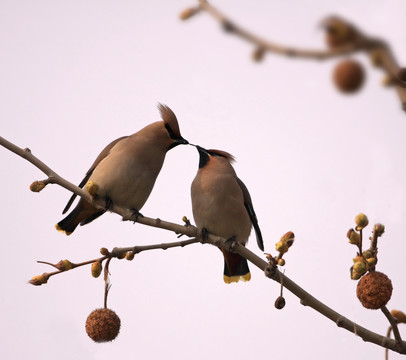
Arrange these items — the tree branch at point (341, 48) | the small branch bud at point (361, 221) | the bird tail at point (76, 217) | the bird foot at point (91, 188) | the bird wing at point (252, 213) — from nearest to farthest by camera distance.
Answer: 1. the tree branch at point (341, 48)
2. the small branch bud at point (361, 221)
3. the bird foot at point (91, 188)
4. the bird tail at point (76, 217)
5. the bird wing at point (252, 213)

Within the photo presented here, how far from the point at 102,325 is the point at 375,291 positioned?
3.47ft

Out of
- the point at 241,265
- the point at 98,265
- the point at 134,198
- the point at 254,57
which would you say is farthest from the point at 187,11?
the point at 241,265

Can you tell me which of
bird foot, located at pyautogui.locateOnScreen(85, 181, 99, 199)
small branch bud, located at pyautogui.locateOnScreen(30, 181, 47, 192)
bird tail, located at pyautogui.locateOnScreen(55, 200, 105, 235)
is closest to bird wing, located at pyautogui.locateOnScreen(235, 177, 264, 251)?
bird tail, located at pyautogui.locateOnScreen(55, 200, 105, 235)

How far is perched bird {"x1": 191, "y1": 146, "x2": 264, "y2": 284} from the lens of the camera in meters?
3.60

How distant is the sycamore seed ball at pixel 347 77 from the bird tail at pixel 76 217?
119 inches

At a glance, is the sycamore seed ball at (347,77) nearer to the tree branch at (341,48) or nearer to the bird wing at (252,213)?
the tree branch at (341,48)

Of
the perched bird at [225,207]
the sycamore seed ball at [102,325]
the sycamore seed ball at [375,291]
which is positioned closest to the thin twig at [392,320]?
the sycamore seed ball at [375,291]

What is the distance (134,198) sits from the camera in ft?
11.2

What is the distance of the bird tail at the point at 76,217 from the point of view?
357cm

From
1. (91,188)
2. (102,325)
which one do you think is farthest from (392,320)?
(91,188)

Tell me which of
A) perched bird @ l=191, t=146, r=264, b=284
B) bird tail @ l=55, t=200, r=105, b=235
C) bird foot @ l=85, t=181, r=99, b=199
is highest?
perched bird @ l=191, t=146, r=264, b=284

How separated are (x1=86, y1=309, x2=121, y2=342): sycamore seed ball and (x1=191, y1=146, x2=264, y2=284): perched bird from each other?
136 cm

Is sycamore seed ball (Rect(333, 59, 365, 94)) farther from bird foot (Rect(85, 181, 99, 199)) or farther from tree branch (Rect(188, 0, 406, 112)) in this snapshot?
bird foot (Rect(85, 181, 99, 199))

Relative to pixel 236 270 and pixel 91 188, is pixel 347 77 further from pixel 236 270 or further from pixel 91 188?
pixel 236 270
